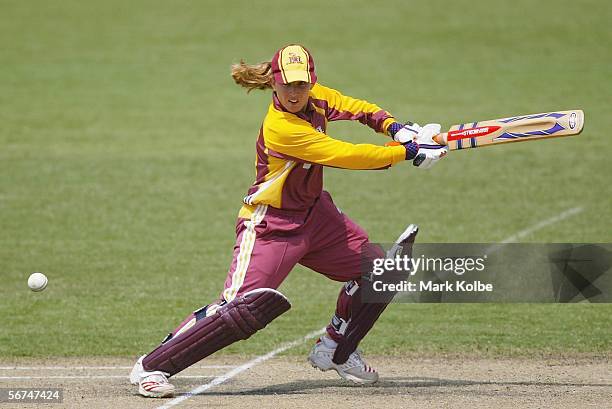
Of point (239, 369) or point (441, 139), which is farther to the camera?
point (239, 369)

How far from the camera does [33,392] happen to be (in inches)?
295

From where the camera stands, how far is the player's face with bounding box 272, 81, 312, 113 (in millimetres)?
7036

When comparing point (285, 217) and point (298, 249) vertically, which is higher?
point (285, 217)

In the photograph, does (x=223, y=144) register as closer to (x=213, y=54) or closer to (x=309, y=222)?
(x=213, y=54)

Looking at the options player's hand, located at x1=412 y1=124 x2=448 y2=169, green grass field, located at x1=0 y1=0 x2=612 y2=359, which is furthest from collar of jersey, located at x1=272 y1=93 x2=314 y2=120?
green grass field, located at x1=0 y1=0 x2=612 y2=359

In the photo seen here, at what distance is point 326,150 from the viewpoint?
6.97m

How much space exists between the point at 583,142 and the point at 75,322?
34.8 feet

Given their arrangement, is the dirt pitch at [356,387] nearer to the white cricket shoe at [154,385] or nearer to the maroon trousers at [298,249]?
the white cricket shoe at [154,385]

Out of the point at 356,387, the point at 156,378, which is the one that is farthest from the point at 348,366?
the point at 156,378

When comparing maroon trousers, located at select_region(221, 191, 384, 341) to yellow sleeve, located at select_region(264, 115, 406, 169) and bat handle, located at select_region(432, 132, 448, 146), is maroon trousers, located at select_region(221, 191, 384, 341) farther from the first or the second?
bat handle, located at select_region(432, 132, 448, 146)

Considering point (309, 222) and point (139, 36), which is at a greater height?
point (139, 36)

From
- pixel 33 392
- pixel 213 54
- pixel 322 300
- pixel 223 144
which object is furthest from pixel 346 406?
pixel 213 54

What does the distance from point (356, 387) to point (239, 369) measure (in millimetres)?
1018

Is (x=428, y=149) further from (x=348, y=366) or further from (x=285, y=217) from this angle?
(x=348, y=366)
